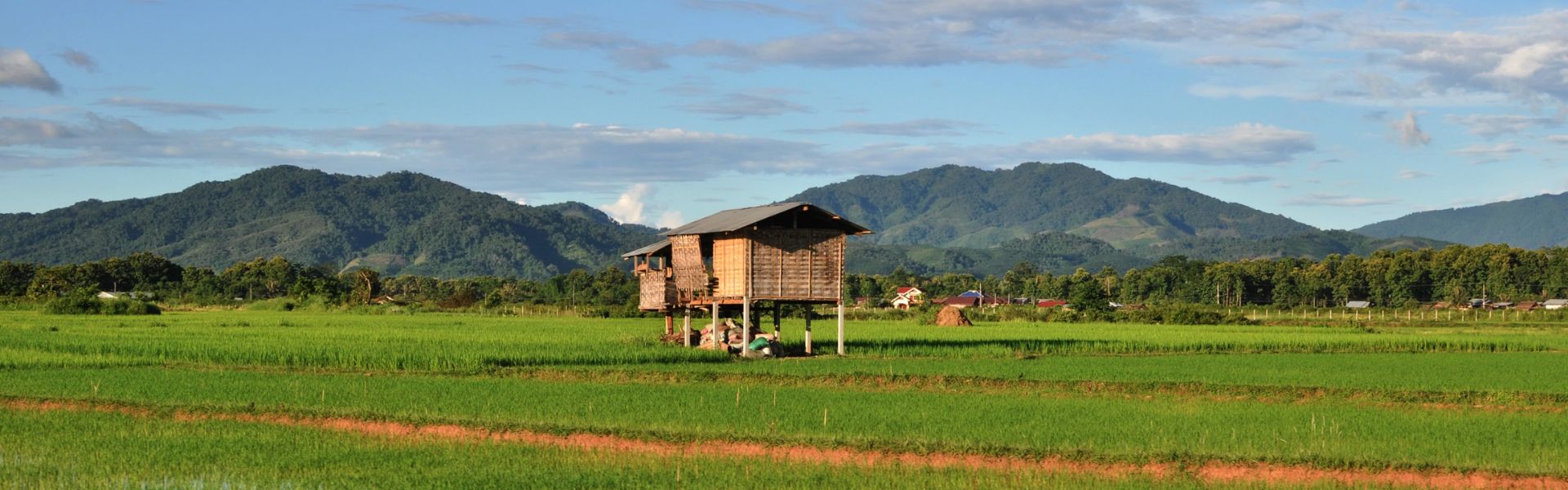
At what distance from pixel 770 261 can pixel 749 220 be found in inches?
47.1

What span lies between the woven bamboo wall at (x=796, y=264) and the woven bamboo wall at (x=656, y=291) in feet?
13.2

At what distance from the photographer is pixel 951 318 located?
61.2 meters

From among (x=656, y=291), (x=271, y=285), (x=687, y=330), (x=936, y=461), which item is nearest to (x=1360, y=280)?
(x=271, y=285)

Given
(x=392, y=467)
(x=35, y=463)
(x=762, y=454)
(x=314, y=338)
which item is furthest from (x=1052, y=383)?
(x=314, y=338)

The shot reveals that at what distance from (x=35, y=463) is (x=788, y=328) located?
134 feet

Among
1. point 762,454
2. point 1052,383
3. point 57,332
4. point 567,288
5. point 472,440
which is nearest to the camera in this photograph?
point 762,454

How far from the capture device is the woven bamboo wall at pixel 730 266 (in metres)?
35.3

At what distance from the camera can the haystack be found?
2394 inches

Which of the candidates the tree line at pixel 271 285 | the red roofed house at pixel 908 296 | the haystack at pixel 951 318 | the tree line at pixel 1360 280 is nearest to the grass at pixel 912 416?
the haystack at pixel 951 318

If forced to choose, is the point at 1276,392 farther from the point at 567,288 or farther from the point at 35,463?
the point at 567,288

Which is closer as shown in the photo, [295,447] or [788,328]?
[295,447]

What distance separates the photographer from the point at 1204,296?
13475cm

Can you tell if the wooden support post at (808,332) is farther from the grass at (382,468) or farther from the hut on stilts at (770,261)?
the grass at (382,468)

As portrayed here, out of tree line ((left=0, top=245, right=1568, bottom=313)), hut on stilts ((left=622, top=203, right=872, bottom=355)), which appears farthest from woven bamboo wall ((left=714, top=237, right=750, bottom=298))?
tree line ((left=0, top=245, right=1568, bottom=313))
